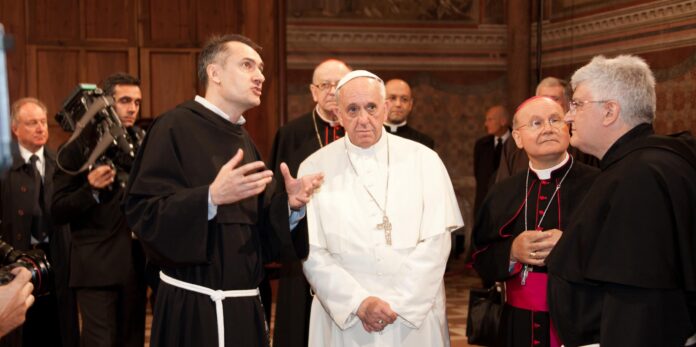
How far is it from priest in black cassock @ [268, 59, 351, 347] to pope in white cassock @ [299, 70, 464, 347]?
824mm

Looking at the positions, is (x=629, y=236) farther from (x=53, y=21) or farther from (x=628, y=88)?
(x=53, y=21)

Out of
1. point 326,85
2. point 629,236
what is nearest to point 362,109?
point 326,85

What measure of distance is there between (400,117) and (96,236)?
2554 mm

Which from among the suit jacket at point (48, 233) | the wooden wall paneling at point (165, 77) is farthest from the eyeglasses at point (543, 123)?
the wooden wall paneling at point (165, 77)

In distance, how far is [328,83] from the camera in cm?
565

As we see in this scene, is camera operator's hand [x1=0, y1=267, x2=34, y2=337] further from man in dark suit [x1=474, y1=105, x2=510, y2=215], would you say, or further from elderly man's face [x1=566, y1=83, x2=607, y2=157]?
man in dark suit [x1=474, y1=105, x2=510, y2=215]

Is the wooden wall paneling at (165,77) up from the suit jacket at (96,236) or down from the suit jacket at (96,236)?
up

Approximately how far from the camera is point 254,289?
12.5 feet

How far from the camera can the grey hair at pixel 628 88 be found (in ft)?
10.4

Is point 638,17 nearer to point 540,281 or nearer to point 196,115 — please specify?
point 540,281

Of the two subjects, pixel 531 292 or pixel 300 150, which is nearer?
pixel 531 292

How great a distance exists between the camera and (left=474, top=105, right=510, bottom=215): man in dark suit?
31.9 feet

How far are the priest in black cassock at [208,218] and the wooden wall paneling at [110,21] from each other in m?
Result: 5.63

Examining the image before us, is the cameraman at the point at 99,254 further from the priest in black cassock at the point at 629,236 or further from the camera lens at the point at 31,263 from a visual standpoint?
the priest in black cassock at the point at 629,236
